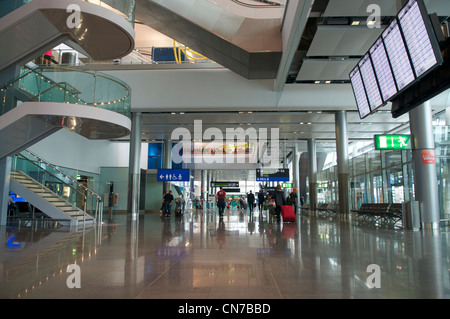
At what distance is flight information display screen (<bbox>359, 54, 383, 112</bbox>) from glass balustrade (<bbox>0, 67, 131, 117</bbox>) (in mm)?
8607

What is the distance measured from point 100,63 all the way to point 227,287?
1927cm

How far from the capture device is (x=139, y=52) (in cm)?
2161

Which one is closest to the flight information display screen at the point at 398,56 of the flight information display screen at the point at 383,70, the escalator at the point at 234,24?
the flight information display screen at the point at 383,70

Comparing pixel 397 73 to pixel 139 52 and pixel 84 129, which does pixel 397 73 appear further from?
pixel 139 52

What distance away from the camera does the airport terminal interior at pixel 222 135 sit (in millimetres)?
4293

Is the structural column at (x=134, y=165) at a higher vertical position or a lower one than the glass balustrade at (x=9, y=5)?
lower

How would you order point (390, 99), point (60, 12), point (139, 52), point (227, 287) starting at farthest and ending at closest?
point (139, 52), point (60, 12), point (390, 99), point (227, 287)

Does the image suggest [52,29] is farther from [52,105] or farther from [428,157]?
[428,157]

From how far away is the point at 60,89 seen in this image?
1126 centimetres

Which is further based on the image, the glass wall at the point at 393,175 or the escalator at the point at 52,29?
the glass wall at the point at 393,175

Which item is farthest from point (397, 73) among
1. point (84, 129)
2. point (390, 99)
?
point (84, 129)

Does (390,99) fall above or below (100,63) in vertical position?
below

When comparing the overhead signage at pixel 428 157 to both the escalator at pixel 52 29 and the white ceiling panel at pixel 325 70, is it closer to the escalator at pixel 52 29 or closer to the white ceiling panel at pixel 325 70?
the white ceiling panel at pixel 325 70

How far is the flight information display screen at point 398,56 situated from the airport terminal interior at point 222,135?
1.7 inches
